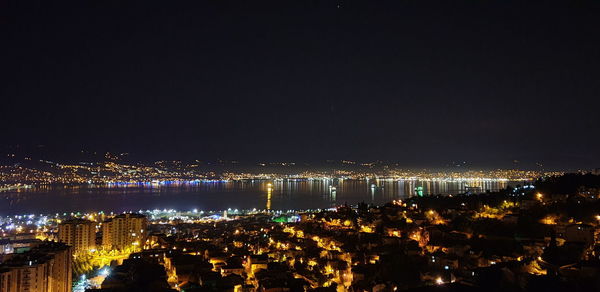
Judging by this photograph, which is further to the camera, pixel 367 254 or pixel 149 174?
pixel 149 174

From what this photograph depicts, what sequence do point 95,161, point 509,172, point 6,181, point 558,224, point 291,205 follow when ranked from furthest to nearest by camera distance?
point 95,161 < point 509,172 < point 6,181 < point 291,205 < point 558,224

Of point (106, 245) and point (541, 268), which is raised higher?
point (541, 268)

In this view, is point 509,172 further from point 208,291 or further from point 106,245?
point 208,291

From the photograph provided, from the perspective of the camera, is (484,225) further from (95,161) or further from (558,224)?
(95,161)

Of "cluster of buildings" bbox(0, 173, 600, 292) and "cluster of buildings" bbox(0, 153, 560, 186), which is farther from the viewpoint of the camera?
"cluster of buildings" bbox(0, 153, 560, 186)

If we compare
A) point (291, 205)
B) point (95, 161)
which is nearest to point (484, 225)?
point (291, 205)

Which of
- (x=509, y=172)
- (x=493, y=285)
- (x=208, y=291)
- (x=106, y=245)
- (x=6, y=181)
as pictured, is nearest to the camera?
(x=493, y=285)

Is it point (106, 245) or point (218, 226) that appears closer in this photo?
point (106, 245)

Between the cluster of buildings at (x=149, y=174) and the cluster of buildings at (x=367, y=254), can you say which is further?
the cluster of buildings at (x=149, y=174)

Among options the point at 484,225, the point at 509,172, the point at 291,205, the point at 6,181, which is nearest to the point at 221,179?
the point at 6,181
